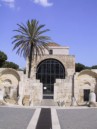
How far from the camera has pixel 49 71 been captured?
5531cm

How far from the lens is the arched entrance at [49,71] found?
53750 mm

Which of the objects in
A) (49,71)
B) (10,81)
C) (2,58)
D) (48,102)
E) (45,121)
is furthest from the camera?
(2,58)

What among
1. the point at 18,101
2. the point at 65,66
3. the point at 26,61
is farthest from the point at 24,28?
the point at 18,101

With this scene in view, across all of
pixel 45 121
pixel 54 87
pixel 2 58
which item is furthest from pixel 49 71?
pixel 45 121

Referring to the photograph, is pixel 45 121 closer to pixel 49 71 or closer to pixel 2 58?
pixel 49 71

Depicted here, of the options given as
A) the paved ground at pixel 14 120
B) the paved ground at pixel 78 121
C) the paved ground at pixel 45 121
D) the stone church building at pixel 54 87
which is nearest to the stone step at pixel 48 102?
the stone church building at pixel 54 87

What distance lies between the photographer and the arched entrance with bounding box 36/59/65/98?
2116 inches

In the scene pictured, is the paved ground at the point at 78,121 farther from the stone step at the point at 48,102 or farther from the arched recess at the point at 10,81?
the arched recess at the point at 10,81

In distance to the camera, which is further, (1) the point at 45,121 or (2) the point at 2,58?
(2) the point at 2,58

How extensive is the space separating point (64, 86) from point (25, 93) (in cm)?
510

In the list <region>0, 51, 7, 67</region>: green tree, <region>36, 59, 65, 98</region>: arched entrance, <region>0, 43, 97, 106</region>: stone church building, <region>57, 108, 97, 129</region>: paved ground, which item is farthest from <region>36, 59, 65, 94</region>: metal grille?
<region>57, 108, 97, 129</region>: paved ground

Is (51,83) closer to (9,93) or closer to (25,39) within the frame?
(25,39)

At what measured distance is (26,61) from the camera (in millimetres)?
50656

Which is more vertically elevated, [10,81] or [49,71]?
[49,71]
